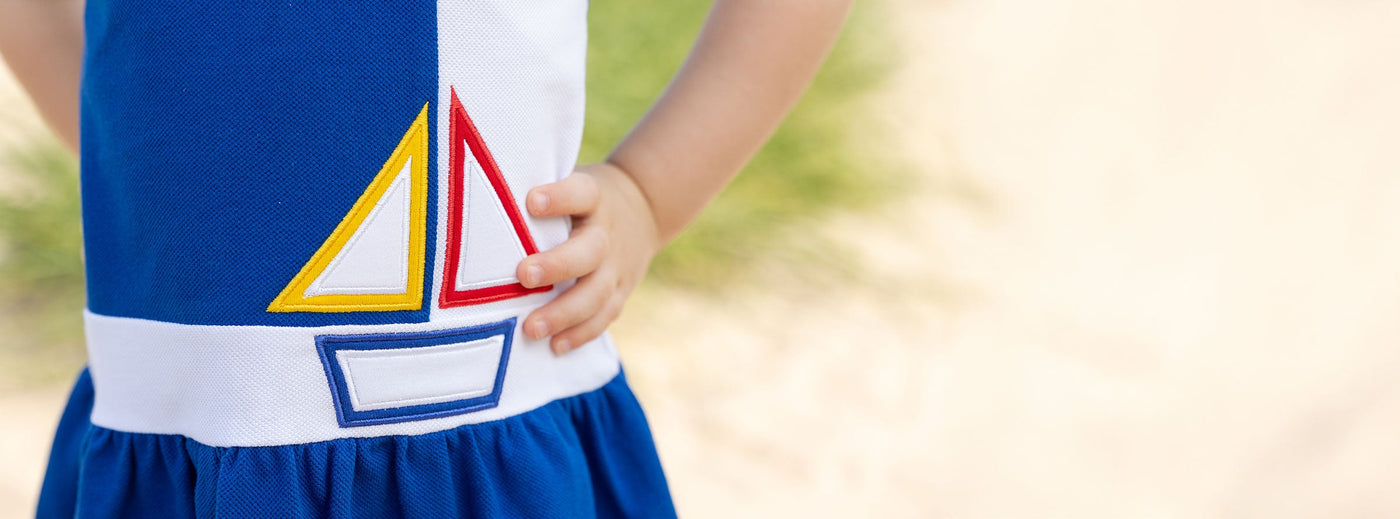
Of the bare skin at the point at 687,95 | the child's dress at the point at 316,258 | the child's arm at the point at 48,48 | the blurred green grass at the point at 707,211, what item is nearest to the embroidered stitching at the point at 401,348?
the child's dress at the point at 316,258

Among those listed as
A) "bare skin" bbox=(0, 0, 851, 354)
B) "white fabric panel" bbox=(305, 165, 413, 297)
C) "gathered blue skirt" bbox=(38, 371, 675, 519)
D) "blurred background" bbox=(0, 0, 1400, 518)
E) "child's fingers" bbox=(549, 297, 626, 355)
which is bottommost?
"gathered blue skirt" bbox=(38, 371, 675, 519)

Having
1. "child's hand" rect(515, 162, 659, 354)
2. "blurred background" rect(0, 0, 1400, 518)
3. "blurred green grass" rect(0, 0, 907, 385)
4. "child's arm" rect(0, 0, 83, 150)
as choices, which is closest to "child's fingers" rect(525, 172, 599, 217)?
"child's hand" rect(515, 162, 659, 354)

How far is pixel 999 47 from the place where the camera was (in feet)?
12.0

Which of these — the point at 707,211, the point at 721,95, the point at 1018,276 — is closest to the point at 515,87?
the point at 721,95

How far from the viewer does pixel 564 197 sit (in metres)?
0.57

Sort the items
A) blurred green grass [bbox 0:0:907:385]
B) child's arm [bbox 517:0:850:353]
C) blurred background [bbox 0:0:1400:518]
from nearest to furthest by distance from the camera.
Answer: child's arm [bbox 517:0:850:353] → blurred background [bbox 0:0:1400:518] → blurred green grass [bbox 0:0:907:385]

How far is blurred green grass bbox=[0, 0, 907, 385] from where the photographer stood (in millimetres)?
2398

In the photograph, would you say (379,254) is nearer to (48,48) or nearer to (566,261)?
(566,261)

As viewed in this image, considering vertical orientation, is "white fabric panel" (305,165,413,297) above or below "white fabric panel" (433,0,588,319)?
below

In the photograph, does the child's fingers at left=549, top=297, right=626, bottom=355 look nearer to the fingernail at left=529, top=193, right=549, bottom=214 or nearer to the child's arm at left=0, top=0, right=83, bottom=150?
the fingernail at left=529, top=193, right=549, bottom=214

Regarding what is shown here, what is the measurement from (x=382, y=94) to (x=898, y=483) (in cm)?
172

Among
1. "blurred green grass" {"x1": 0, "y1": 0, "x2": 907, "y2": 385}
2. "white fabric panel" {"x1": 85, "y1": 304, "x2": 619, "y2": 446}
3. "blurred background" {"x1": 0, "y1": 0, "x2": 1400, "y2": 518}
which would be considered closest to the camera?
"white fabric panel" {"x1": 85, "y1": 304, "x2": 619, "y2": 446}

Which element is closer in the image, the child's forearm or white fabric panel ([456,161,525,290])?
white fabric panel ([456,161,525,290])

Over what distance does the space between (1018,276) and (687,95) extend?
7.41ft
